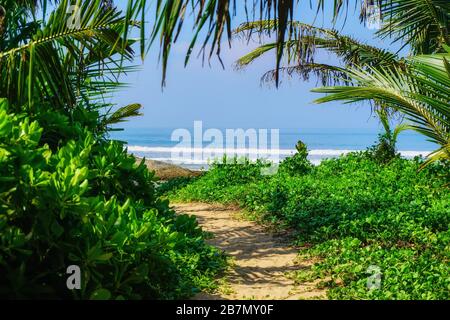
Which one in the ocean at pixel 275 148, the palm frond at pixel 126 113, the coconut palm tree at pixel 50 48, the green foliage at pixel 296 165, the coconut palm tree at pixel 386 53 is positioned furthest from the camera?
the ocean at pixel 275 148

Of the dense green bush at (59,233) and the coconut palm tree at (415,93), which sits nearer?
the dense green bush at (59,233)

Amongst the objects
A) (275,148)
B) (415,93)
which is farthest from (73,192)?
A: (275,148)

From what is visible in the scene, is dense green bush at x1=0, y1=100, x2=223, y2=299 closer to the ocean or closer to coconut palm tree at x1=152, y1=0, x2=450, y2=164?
coconut palm tree at x1=152, y1=0, x2=450, y2=164

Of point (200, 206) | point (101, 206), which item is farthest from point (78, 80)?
point (200, 206)

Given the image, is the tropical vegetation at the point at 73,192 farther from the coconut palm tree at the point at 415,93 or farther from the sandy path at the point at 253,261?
the coconut palm tree at the point at 415,93

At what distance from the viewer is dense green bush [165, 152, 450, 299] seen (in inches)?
184

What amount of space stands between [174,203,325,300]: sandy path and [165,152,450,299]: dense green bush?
21cm

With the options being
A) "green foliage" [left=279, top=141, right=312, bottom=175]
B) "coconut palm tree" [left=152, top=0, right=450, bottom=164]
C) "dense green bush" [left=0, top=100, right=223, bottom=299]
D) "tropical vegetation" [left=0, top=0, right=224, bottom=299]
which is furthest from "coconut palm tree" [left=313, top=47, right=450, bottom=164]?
"green foliage" [left=279, top=141, right=312, bottom=175]

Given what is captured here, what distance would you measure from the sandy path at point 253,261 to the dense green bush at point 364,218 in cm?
21

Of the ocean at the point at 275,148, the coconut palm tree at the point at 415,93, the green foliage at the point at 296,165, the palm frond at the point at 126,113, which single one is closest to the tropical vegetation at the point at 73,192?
the palm frond at the point at 126,113

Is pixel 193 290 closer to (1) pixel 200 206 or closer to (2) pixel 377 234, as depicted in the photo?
(2) pixel 377 234

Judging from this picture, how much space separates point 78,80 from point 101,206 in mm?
2345

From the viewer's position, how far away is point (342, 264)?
514 cm

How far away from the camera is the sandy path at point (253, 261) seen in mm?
4617
